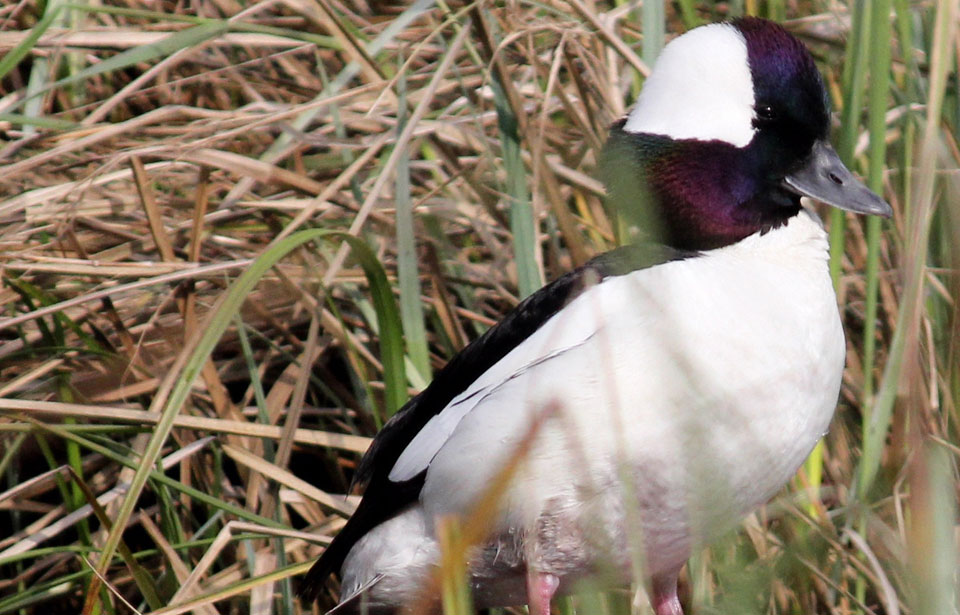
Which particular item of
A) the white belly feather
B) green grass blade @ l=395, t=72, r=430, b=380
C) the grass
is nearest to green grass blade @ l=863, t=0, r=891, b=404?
the grass

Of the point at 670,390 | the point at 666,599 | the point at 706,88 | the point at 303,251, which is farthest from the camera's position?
the point at 303,251

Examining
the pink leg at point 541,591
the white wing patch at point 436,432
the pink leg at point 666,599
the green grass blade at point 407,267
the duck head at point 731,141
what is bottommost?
the pink leg at point 666,599

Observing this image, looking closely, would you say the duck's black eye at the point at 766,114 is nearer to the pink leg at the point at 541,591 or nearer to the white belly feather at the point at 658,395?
the white belly feather at the point at 658,395

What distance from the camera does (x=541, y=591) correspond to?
191 cm

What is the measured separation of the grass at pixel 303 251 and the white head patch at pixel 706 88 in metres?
0.22

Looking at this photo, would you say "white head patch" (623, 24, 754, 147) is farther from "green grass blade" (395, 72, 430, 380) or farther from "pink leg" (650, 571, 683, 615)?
"pink leg" (650, 571, 683, 615)

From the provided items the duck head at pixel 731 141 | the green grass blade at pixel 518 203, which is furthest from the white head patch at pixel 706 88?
the green grass blade at pixel 518 203

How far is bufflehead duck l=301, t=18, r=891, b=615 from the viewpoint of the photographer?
1679 mm

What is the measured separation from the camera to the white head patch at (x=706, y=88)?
1816 millimetres

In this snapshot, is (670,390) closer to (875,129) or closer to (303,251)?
(875,129)

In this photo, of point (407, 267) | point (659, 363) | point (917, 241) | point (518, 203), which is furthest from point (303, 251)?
point (917, 241)

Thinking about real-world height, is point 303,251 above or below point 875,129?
below

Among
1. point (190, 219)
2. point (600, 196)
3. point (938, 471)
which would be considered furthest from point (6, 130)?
point (938, 471)

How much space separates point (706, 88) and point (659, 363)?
463 mm
